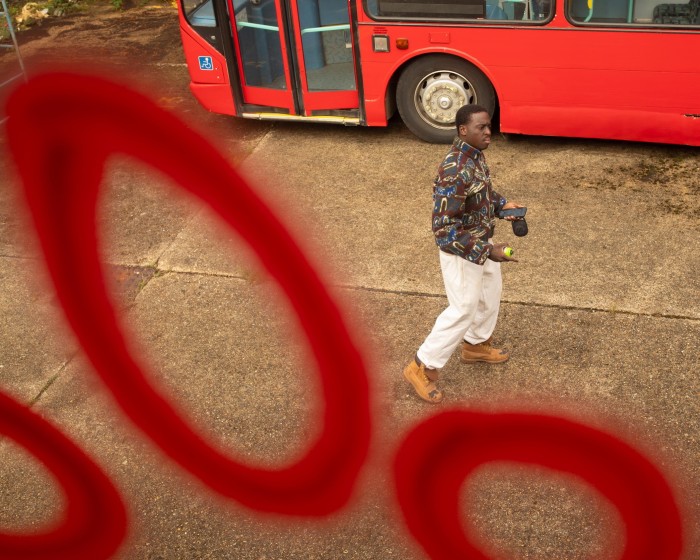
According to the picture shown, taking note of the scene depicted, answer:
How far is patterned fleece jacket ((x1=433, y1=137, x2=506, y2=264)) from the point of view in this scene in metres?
4.98

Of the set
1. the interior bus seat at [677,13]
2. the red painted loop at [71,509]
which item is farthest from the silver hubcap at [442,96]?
the red painted loop at [71,509]

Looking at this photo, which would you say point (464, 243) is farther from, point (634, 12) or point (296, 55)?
point (296, 55)

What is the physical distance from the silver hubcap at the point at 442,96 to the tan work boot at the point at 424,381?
371 centimetres

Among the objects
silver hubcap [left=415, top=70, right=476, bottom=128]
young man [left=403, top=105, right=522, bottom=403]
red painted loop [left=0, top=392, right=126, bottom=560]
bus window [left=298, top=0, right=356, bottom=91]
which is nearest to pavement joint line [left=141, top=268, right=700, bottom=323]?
young man [left=403, top=105, right=522, bottom=403]

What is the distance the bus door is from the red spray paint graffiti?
118 cm

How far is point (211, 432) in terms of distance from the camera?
18.4ft

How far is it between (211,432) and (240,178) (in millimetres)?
3586

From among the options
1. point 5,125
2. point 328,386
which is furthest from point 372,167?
point 5,125

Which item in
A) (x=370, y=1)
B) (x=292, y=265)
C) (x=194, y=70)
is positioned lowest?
(x=292, y=265)

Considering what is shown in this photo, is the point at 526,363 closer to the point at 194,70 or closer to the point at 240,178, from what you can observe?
the point at 240,178

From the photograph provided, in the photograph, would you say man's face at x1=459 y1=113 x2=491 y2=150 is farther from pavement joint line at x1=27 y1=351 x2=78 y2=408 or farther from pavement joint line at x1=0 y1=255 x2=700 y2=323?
pavement joint line at x1=27 y1=351 x2=78 y2=408

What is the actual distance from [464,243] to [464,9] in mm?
3866

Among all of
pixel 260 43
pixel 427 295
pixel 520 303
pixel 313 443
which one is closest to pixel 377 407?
pixel 313 443

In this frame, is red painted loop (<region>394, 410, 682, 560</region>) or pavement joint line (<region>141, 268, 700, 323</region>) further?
pavement joint line (<region>141, 268, 700, 323</region>)
